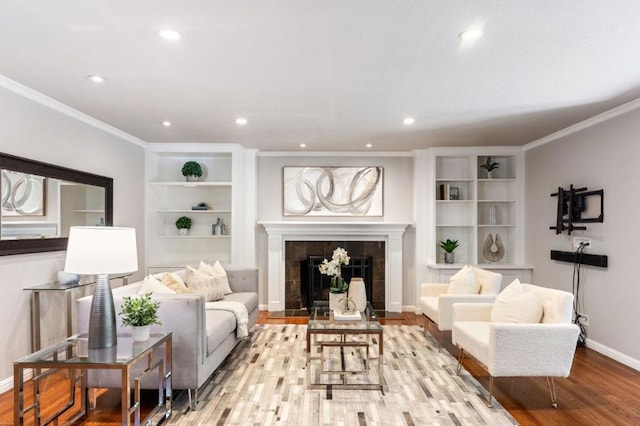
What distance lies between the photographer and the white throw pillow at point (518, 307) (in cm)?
308

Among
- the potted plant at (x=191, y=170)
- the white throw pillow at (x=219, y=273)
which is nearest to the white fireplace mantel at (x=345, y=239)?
the potted plant at (x=191, y=170)

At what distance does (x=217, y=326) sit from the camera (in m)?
3.32

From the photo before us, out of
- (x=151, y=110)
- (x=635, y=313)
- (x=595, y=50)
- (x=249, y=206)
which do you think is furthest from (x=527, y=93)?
(x=249, y=206)

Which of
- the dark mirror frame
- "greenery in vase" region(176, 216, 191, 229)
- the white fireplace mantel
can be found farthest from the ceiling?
the white fireplace mantel

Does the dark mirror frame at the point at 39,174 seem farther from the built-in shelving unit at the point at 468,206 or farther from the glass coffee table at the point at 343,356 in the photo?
the built-in shelving unit at the point at 468,206

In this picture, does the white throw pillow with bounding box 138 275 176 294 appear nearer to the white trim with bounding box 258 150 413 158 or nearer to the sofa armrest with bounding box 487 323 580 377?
the sofa armrest with bounding box 487 323 580 377

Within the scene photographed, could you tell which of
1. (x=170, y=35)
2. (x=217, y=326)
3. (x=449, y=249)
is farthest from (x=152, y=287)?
(x=449, y=249)

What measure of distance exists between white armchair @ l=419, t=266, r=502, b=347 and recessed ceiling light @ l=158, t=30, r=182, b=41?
3.27m

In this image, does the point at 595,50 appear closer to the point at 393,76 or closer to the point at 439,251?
the point at 393,76

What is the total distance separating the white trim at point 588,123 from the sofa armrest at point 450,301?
2098 mm

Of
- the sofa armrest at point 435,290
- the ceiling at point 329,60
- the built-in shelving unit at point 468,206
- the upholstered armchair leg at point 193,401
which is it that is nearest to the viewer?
the ceiling at point 329,60

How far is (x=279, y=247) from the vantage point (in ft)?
19.9

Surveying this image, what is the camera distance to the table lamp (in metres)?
2.43

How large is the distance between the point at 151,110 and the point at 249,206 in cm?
224
